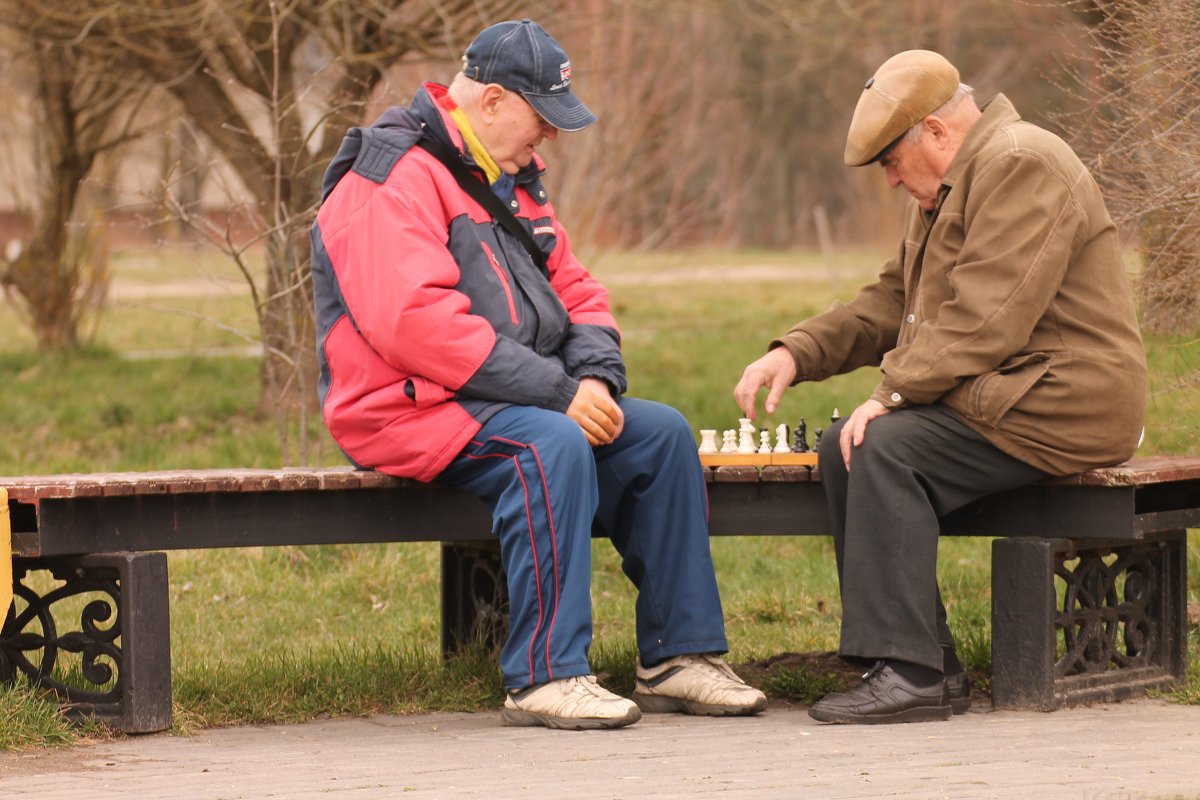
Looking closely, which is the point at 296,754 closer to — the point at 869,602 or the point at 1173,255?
the point at 869,602

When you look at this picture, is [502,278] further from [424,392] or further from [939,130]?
[939,130]

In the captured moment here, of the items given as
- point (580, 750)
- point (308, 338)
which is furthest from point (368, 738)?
point (308, 338)

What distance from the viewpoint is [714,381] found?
13102mm

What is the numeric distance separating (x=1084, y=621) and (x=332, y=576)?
3.53 m

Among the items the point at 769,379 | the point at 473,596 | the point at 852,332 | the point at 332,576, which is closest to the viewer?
the point at 769,379

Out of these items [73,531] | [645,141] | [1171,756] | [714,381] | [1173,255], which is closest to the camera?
[1171,756]

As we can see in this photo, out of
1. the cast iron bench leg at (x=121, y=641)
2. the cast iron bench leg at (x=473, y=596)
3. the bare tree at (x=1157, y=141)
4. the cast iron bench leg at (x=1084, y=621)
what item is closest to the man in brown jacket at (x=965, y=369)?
the cast iron bench leg at (x=1084, y=621)

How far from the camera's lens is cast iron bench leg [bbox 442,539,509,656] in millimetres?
5574

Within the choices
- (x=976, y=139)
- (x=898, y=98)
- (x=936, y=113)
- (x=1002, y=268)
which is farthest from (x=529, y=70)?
(x=1002, y=268)

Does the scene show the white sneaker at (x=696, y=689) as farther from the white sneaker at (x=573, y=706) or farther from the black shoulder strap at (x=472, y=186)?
the black shoulder strap at (x=472, y=186)

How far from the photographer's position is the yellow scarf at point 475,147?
5066 mm

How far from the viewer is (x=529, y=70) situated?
503cm

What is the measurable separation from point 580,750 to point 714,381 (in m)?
8.82

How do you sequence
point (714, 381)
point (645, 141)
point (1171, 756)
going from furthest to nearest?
point (645, 141) → point (714, 381) → point (1171, 756)
